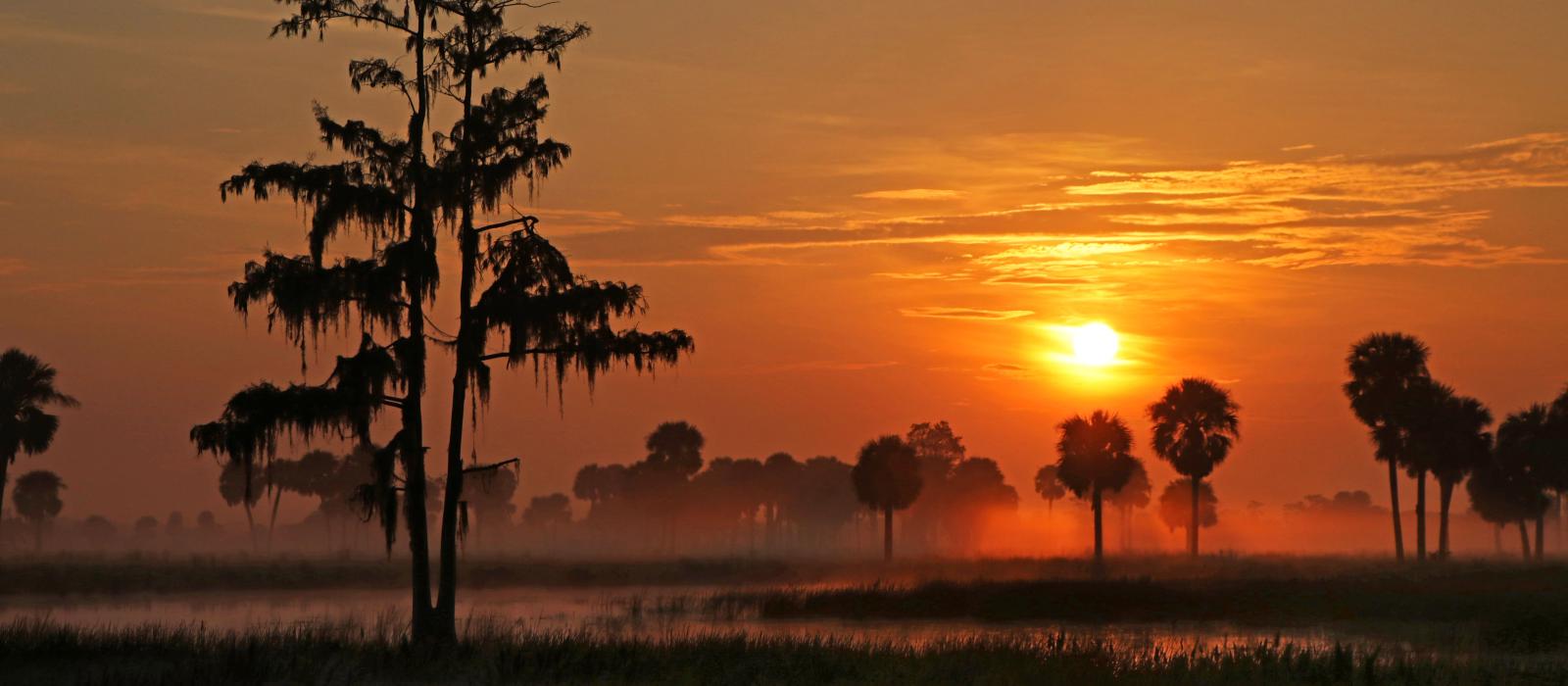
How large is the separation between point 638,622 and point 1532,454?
233 ft

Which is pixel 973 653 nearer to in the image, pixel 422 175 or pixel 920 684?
pixel 920 684

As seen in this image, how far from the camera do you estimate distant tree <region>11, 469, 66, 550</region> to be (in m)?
157

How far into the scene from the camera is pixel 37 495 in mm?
159125

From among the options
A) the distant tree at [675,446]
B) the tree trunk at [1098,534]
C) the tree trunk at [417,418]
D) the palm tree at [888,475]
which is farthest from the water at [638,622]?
the distant tree at [675,446]

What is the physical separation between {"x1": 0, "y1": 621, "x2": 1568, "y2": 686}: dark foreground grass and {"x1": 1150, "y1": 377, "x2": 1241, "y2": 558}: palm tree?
2780 inches

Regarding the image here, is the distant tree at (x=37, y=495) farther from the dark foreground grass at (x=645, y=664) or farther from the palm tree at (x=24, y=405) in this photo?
the dark foreground grass at (x=645, y=664)

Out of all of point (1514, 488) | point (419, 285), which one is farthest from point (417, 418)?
point (1514, 488)

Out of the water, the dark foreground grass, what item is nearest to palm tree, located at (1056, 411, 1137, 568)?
the water

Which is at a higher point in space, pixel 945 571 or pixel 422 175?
pixel 422 175

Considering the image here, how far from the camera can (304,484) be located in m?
147

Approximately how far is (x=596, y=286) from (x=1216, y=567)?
188 feet

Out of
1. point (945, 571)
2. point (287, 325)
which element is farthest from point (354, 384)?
point (945, 571)

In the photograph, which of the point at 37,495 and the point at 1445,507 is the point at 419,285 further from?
the point at 37,495

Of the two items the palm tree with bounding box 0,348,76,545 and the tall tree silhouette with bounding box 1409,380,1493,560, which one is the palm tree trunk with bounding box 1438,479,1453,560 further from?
the palm tree with bounding box 0,348,76,545
